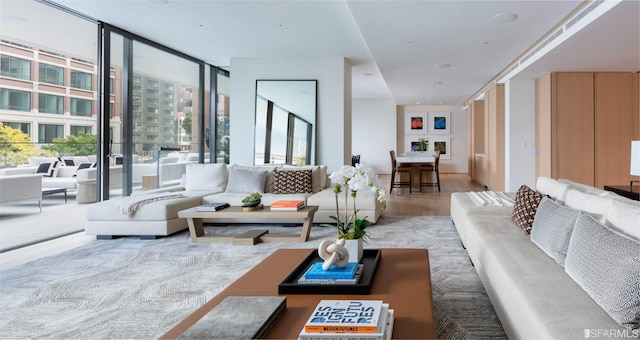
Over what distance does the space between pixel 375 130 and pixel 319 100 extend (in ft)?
25.1

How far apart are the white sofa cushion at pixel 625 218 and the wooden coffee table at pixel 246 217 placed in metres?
2.76

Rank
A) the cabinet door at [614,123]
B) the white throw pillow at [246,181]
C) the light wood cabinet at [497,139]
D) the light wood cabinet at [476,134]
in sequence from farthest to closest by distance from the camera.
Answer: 1. the light wood cabinet at [476,134]
2. the light wood cabinet at [497,139]
3. the cabinet door at [614,123]
4. the white throw pillow at [246,181]

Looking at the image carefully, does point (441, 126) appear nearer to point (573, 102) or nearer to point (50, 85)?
point (573, 102)

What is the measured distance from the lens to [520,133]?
789 centimetres

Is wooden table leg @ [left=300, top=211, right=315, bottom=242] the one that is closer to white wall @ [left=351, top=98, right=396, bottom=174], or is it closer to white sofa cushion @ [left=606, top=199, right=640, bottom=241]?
white sofa cushion @ [left=606, top=199, right=640, bottom=241]

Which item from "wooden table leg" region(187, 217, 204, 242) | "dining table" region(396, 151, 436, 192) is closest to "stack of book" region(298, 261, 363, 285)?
"wooden table leg" region(187, 217, 204, 242)

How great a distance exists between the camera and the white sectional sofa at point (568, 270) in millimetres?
1368

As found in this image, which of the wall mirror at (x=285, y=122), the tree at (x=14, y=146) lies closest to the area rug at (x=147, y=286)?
the tree at (x=14, y=146)

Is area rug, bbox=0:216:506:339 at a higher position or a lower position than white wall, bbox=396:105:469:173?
lower

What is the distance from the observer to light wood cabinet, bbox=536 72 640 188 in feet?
22.4

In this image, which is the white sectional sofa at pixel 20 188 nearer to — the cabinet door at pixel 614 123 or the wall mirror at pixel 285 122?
the wall mirror at pixel 285 122

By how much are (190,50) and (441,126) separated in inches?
408

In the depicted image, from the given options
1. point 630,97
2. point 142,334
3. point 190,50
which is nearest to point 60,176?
point 190,50

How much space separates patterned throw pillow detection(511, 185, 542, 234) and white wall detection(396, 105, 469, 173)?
11.7 meters
